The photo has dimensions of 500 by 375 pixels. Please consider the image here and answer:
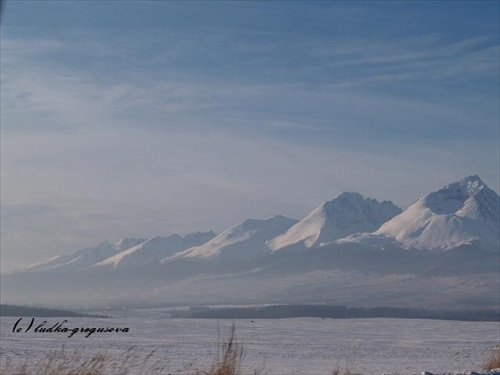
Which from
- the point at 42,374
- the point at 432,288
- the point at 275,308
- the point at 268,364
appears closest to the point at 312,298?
the point at 432,288

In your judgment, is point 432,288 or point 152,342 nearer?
point 152,342

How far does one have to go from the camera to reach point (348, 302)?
167 m

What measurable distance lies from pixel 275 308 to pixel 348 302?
45756 mm

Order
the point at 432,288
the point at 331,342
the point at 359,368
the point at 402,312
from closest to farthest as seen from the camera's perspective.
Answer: the point at 359,368, the point at 331,342, the point at 402,312, the point at 432,288

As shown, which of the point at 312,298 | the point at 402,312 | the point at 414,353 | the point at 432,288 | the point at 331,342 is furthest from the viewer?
the point at 432,288

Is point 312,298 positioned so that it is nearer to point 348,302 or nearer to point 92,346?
point 348,302

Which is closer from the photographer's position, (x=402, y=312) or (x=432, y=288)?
(x=402, y=312)

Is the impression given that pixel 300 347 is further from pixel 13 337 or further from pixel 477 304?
pixel 477 304

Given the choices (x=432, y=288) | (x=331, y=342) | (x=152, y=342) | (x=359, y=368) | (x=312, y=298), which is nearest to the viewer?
(x=359, y=368)

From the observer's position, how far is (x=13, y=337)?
30562 mm

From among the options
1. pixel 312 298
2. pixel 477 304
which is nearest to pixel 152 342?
pixel 477 304

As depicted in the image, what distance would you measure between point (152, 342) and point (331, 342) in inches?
299

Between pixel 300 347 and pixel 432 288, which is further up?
pixel 432 288

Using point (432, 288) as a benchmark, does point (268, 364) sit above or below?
below
